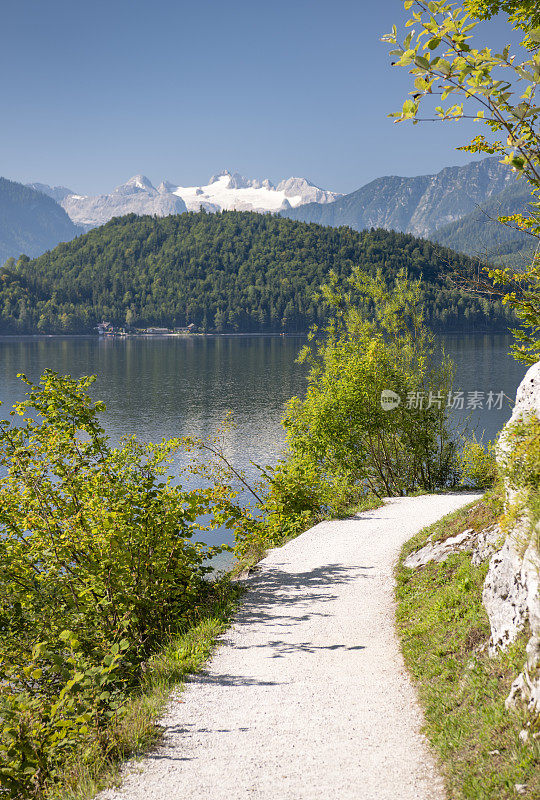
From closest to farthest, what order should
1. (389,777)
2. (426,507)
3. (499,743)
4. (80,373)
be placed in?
(499,743), (389,777), (426,507), (80,373)

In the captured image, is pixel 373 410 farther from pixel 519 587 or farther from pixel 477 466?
pixel 519 587

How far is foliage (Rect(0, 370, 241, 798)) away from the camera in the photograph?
8383 mm

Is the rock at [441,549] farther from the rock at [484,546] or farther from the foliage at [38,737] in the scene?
the foliage at [38,737]

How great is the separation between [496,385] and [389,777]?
67.1m

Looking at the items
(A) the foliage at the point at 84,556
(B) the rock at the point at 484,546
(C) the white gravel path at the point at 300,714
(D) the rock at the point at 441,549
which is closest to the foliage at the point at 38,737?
(A) the foliage at the point at 84,556

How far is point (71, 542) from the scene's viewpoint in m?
8.77

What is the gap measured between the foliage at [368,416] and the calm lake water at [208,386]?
14.1 meters

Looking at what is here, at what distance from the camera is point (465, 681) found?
6582mm

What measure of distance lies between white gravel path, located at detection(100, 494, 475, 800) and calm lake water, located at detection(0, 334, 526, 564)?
78.6ft

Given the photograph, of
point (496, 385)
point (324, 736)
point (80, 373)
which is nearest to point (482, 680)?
point (324, 736)

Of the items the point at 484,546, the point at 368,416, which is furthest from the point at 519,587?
the point at 368,416

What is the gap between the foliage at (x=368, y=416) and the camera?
2075 cm

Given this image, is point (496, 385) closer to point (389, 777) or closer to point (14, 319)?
point (389, 777)

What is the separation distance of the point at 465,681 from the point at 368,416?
52.9 feet
